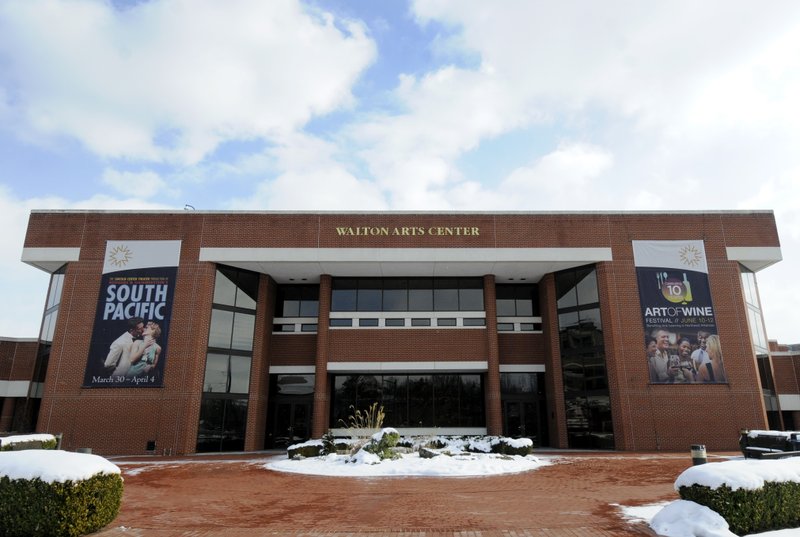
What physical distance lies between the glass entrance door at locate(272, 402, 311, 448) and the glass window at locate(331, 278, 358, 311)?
5.37 meters

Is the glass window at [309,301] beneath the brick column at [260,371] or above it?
above

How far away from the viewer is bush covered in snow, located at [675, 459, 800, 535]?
689 centimetres

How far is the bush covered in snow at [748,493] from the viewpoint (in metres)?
6.89

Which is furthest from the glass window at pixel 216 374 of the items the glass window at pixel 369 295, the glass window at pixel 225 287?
the glass window at pixel 369 295

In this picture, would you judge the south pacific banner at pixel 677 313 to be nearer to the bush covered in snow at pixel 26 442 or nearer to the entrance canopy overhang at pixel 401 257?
the entrance canopy overhang at pixel 401 257

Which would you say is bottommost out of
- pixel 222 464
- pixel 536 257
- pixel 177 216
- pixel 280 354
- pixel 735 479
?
pixel 222 464

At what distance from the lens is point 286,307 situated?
2719 centimetres

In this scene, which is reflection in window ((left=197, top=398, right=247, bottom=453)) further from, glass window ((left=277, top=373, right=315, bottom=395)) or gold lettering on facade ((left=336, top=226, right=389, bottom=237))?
gold lettering on facade ((left=336, top=226, right=389, bottom=237))

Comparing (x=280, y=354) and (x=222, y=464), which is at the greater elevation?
(x=280, y=354)

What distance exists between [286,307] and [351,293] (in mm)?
3819

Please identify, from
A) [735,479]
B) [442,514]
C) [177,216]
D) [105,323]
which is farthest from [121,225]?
[735,479]

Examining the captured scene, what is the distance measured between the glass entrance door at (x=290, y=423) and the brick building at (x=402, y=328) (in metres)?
0.07

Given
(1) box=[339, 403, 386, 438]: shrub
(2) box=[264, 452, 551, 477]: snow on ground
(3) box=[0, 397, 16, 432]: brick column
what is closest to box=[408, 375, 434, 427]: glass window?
(1) box=[339, 403, 386, 438]: shrub

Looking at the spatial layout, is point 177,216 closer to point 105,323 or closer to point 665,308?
point 105,323
